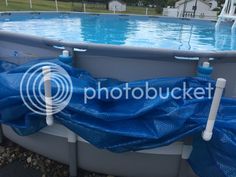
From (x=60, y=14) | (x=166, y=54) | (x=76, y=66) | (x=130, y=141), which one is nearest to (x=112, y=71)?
(x=76, y=66)

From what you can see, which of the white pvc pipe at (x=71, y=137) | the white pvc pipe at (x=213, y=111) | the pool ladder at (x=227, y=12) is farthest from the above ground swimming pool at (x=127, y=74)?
the pool ladder at (x=227, y=12)

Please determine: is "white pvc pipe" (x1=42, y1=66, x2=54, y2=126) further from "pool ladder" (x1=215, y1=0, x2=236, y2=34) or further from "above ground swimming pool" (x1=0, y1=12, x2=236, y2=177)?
"pool ladder" (x1=215, y1=0, x2=236, y2=34)

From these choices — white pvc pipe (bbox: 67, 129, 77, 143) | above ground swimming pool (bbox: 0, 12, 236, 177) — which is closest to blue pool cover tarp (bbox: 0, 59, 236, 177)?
above ground swimming pool (bbox: 0, 12, 236, 177)

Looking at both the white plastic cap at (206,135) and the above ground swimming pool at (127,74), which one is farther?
the above ground swimming pool at (127,74)

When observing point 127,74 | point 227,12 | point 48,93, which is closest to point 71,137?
point 48,93

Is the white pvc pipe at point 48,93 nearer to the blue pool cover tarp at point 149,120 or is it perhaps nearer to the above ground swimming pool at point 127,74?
the blue pool cover tarp at point 149,120

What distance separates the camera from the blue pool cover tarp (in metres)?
1.65

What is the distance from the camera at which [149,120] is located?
170 cm

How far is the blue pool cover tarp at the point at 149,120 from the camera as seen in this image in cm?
165

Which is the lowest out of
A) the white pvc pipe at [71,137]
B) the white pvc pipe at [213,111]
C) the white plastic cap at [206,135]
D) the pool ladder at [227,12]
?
the white pvc pipe at [71,137]

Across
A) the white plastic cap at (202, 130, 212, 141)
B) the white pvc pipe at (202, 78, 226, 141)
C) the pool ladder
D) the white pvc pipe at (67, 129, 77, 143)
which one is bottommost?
the white pvc pipe at (67, 129, 77, 143)

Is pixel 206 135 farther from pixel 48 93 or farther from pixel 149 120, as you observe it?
pixel 48 93

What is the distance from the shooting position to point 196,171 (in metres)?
1.88

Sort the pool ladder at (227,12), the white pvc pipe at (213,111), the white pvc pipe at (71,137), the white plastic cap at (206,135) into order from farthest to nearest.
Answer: the pool ladder at (227,12) → the white pvc pipe at (71,137) → the white plastic cap at (206,135) → the white pvc pipe at (213,111)
